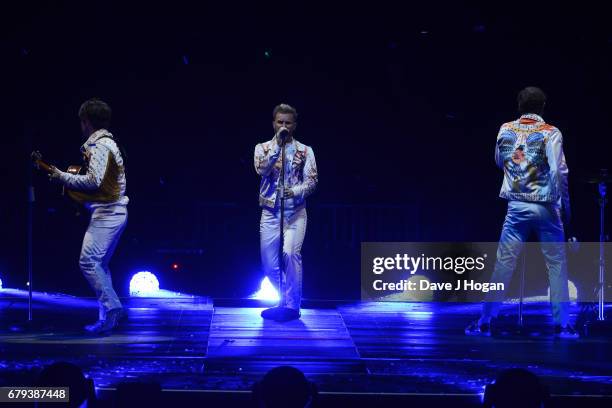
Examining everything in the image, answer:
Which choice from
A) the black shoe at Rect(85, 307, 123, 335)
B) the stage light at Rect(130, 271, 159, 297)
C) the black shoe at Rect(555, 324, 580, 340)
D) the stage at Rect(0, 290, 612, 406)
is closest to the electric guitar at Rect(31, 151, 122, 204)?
the black shoe at Rect(85, 307, 123, 335)

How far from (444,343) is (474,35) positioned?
13.9ft

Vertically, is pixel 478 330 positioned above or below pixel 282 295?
below

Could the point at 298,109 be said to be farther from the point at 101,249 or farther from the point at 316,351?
the point at 316,351

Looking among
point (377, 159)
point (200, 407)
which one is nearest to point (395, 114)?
point (377, 159)

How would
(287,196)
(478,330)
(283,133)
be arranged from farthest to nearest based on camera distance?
(287,196) → (283,133) → (478,330)

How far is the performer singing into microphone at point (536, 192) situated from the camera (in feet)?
20.8

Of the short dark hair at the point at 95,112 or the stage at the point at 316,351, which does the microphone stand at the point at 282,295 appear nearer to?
the stage at the point at 316,351

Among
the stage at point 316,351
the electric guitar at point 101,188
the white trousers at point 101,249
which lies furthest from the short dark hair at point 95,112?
the stage at point 316,351

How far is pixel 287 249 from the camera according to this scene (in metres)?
7.15

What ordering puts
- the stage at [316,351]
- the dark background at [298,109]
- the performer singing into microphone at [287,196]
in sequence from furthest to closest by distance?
the dark background at [298,109] → the performer singing into microphone at [287,196] → the stage at [316,351]

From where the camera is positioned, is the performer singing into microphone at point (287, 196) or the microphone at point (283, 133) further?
the performer singing into microphone at point (287, 196)

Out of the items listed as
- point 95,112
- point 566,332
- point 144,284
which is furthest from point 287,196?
point 144,284

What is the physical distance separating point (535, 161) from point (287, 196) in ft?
6.30

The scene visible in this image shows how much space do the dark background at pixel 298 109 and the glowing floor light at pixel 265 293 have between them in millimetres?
194
